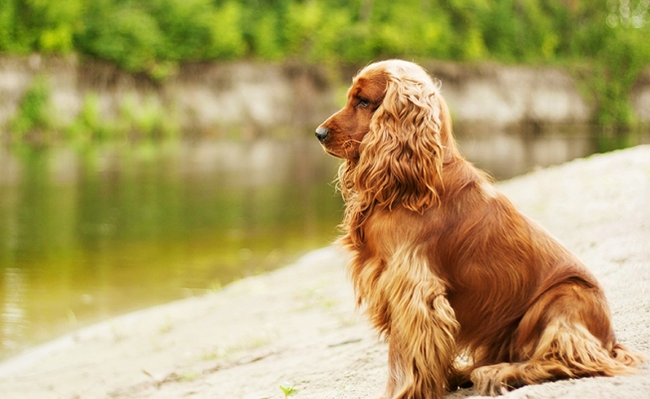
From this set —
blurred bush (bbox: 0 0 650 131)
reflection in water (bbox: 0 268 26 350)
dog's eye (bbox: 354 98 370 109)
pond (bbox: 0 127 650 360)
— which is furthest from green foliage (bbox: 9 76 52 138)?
dog's eye (bbox: 354 98 370 109)

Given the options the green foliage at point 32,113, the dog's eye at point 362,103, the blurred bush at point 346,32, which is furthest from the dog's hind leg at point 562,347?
the blurred bush at point 346,32

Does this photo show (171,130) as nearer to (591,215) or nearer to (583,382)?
(591,215)

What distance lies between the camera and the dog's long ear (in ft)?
12.9

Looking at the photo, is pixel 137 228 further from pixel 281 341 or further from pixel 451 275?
pixel 451 275

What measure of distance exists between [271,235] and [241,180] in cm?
919

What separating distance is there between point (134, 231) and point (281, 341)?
31.0ft

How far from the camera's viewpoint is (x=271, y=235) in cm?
1551

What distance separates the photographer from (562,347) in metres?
3.71

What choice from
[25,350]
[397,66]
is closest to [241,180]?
[25,350]

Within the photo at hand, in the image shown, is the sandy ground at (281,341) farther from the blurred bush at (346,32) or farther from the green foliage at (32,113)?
the blurred bush at (346,32)

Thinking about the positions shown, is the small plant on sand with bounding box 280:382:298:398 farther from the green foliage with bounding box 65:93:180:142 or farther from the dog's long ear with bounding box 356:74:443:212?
the green foliage with bounding box 65:93:180:142

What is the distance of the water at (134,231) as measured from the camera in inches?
403

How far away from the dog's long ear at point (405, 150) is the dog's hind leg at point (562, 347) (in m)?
0.83

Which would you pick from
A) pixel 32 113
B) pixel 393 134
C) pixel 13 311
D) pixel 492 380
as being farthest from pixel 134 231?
pixel 32 113
